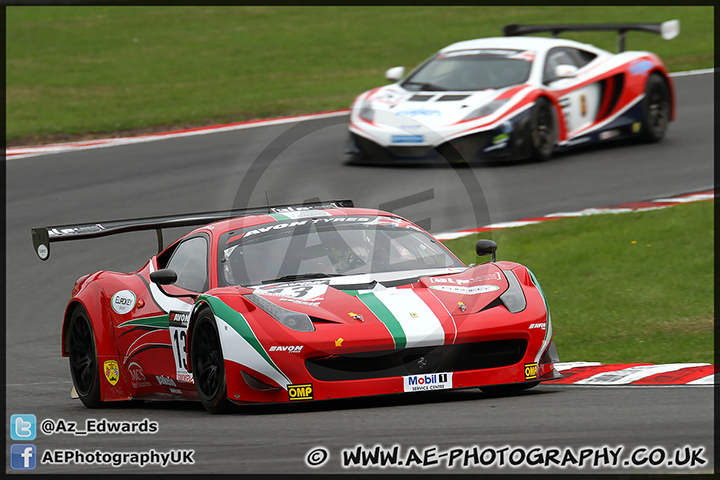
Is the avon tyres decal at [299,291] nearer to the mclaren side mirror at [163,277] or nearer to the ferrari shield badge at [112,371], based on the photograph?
the mclaren side mirror at [163,277]

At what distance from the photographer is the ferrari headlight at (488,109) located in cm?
1423

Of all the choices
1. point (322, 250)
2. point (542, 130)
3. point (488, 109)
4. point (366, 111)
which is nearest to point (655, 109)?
point (542, 130)

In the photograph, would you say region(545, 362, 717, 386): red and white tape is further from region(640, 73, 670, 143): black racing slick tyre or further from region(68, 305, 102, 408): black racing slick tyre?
region(640, 73, 670, 143): black racing slick tyre

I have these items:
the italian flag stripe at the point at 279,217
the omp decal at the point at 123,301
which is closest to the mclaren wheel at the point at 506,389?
the italian flag stripe at the point at 279,217

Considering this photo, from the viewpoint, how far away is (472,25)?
2977cm

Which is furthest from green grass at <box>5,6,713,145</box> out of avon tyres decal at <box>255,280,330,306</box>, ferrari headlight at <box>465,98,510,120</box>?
avon tyres decal at <box>255,280,330,306</box>

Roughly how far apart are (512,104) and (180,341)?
8254 millimetres

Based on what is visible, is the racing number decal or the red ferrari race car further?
the racing number decal

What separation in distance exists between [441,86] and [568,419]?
10079 millimetres

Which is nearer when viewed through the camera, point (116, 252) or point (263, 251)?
point (263, 251)

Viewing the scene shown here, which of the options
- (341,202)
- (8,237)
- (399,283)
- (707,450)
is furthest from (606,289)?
(8,237)

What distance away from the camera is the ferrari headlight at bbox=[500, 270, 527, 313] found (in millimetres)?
6465

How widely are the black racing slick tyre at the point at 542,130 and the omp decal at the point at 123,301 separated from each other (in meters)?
7.79

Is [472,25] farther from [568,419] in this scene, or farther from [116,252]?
[568,419]
